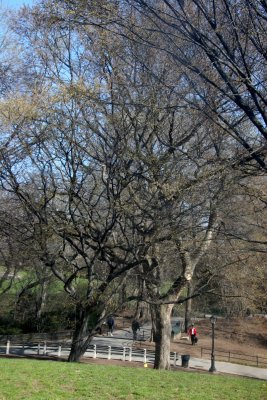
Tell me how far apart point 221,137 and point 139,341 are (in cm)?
2382

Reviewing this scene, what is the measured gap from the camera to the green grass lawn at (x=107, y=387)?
286 inches

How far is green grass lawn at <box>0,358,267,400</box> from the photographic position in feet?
23.8

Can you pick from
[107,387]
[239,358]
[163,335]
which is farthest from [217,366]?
[107,387]

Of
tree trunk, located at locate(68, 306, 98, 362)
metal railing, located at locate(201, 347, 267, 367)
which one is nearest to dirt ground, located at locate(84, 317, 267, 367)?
metal railing, located at locate(201, 347, 267, 367)

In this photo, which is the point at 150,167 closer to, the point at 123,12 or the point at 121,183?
the point at 121,183

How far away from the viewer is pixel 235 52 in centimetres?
951

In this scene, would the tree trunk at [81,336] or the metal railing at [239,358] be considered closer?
the tree trunk at [81,336]

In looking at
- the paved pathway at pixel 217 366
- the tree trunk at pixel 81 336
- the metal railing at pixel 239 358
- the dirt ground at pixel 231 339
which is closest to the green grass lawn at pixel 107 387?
the tree trunk at pixel 81 336

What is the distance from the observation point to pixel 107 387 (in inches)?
317

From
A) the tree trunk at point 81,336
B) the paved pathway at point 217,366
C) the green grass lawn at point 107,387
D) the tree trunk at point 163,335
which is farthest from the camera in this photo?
the paved pathway at point 217,366

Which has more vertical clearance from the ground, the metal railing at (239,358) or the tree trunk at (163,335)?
the tree trunk at (163,335)

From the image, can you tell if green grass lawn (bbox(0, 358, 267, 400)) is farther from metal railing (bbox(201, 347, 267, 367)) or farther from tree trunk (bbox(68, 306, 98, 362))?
metal railing (bbox(201, 347, 267, 367))

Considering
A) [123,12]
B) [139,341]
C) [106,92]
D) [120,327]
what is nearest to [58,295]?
[120,327]

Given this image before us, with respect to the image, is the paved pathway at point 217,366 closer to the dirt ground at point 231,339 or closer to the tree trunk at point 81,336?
the dirt ground at point 231,339
